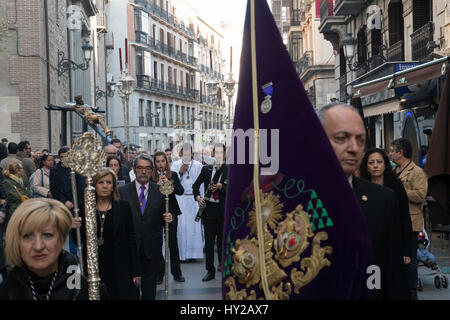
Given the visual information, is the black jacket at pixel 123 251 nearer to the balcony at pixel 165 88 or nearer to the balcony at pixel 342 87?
the balcony at pixel 342 87

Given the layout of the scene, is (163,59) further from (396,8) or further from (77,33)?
(396,8)

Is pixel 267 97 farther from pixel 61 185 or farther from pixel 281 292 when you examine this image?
pixel 61 185

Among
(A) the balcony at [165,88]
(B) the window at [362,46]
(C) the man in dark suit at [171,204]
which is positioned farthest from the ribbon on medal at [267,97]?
(A) the balcony at [165,88]

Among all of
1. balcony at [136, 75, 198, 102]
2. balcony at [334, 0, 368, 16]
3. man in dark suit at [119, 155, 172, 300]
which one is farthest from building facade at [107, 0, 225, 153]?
man in dark suit at [119, 155, 172, 300]

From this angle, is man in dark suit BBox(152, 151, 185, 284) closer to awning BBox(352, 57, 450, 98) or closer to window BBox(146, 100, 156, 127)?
awning BBox(352, 57, 450, 98)

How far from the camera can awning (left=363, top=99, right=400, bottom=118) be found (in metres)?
18.0

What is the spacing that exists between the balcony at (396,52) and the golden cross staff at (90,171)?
16.4m

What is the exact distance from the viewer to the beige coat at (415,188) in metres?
7.21

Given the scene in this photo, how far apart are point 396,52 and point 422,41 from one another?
323 cm

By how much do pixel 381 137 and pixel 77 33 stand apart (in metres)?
14.6

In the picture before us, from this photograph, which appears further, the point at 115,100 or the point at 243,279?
the point at 115,100

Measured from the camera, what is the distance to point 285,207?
266 cm

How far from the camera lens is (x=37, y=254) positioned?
9.51 ft
